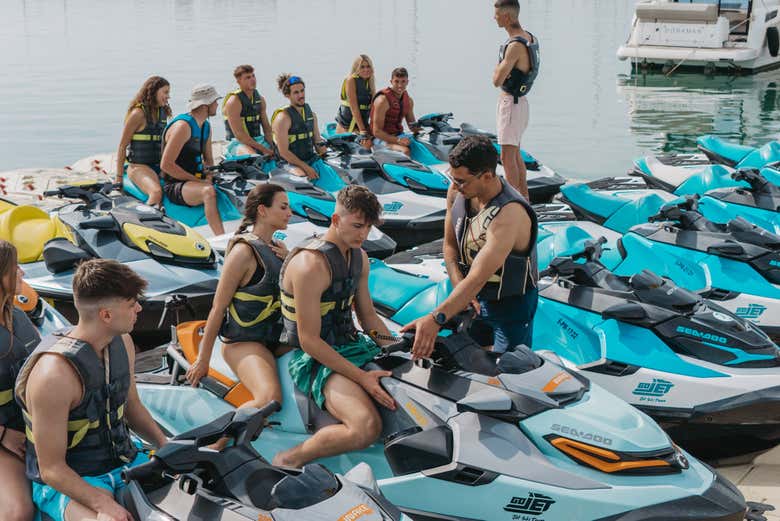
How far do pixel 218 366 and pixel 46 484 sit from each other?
1.36 metres

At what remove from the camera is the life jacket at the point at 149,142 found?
27.4 feet

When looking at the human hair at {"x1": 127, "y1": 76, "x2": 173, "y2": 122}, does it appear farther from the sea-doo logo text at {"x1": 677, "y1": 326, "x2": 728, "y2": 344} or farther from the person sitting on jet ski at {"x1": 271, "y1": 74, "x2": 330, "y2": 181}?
the sea-doo logo text at {"x1": 677, "y1": 326, "x2": 728, "y2": 344}

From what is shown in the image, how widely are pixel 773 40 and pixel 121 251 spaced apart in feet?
85.4

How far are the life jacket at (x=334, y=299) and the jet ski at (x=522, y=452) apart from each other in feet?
1.22

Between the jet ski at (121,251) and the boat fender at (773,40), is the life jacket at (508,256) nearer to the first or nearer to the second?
the jet ski at (121,251)

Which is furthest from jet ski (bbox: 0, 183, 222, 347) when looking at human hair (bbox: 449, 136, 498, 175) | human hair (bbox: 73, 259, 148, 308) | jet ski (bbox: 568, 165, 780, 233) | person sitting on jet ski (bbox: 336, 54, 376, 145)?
person sitting on jet ski (bbox: 336, 54, 376, 145)

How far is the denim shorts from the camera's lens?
4793mm

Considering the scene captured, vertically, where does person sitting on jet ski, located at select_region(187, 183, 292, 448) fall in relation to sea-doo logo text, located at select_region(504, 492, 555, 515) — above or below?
above

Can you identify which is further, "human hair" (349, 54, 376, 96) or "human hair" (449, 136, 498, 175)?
"human hair" (349, 54, 376, 96)

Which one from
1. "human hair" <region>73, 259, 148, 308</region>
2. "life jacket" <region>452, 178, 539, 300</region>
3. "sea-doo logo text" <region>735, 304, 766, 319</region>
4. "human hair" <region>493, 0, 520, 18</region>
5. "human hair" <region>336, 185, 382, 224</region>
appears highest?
"human hair" <region>493, 0, 520, 18</region>

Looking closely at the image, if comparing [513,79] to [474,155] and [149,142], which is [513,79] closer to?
[149,142]

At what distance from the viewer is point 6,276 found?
3.49 meters

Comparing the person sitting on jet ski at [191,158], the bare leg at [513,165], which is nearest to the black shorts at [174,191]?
the person sitting on jet ski at [191,158]

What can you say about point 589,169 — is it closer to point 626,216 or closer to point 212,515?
point 626,216
